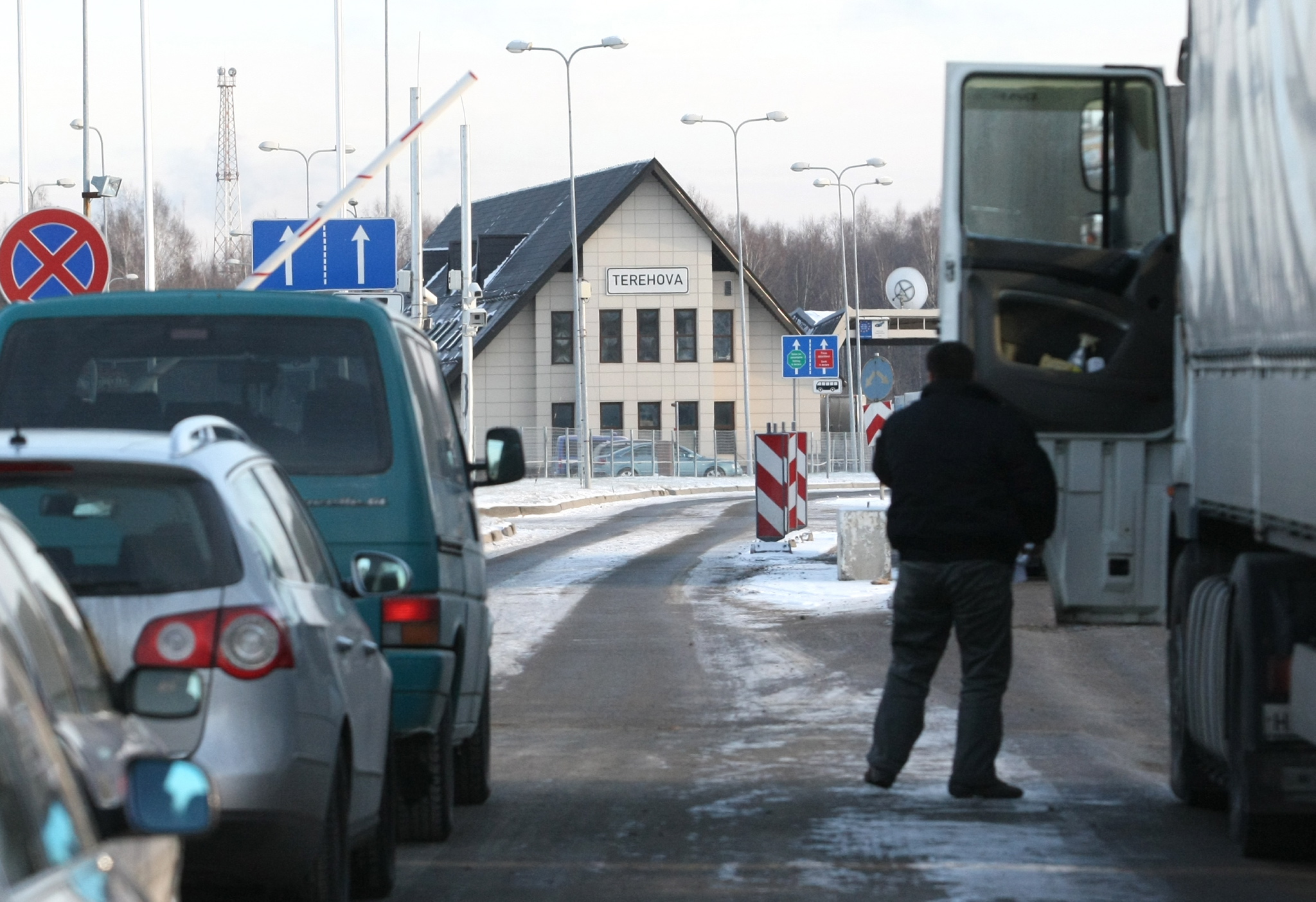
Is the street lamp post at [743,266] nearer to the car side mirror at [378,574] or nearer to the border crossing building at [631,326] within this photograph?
the border crossing building at [631,326]

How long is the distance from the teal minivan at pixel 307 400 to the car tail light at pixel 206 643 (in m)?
1.78

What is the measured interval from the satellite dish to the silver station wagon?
183 ft

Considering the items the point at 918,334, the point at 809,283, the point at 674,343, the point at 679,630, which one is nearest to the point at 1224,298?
the point at 679,630

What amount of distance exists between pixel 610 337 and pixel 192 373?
60.9 m

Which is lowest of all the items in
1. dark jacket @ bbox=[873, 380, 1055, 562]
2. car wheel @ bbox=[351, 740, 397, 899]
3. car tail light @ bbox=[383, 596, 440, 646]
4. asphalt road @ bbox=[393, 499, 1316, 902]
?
asphalt road @ bbox=[393, 499, 1316, 902]

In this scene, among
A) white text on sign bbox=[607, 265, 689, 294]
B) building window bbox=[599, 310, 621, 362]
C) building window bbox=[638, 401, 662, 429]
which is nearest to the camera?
white text on sign bbox=[607, 265, 689, 294]

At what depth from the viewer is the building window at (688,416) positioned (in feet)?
223

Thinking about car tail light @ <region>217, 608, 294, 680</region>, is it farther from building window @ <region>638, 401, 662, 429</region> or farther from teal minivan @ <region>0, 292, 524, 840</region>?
building window @ <region>638, 401, 662, 429</region>

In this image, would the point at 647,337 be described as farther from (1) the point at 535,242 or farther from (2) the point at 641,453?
(1) the point at 535,242

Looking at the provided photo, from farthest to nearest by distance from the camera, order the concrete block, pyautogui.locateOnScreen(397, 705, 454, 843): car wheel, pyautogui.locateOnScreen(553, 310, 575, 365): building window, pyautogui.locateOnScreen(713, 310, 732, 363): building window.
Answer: pyautogui.locateOnScreen(713, 310, 732, 363): building window
pyautogui.locateOnScreen(553, 310, 575, 365): building window
the concrete block
pyautogui.locateOnScreen(397, 705, 454, 843): car wheel

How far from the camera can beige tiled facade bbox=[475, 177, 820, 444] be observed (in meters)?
67.1

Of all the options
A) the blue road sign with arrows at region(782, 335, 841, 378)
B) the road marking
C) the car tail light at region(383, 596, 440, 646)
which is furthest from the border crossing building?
the road marking

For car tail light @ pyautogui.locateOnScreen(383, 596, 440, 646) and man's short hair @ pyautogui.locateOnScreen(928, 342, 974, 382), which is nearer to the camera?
car tail light @ pyautogui.locateOnScreen(383, 596, 440, 646)

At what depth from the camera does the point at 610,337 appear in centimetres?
6788
